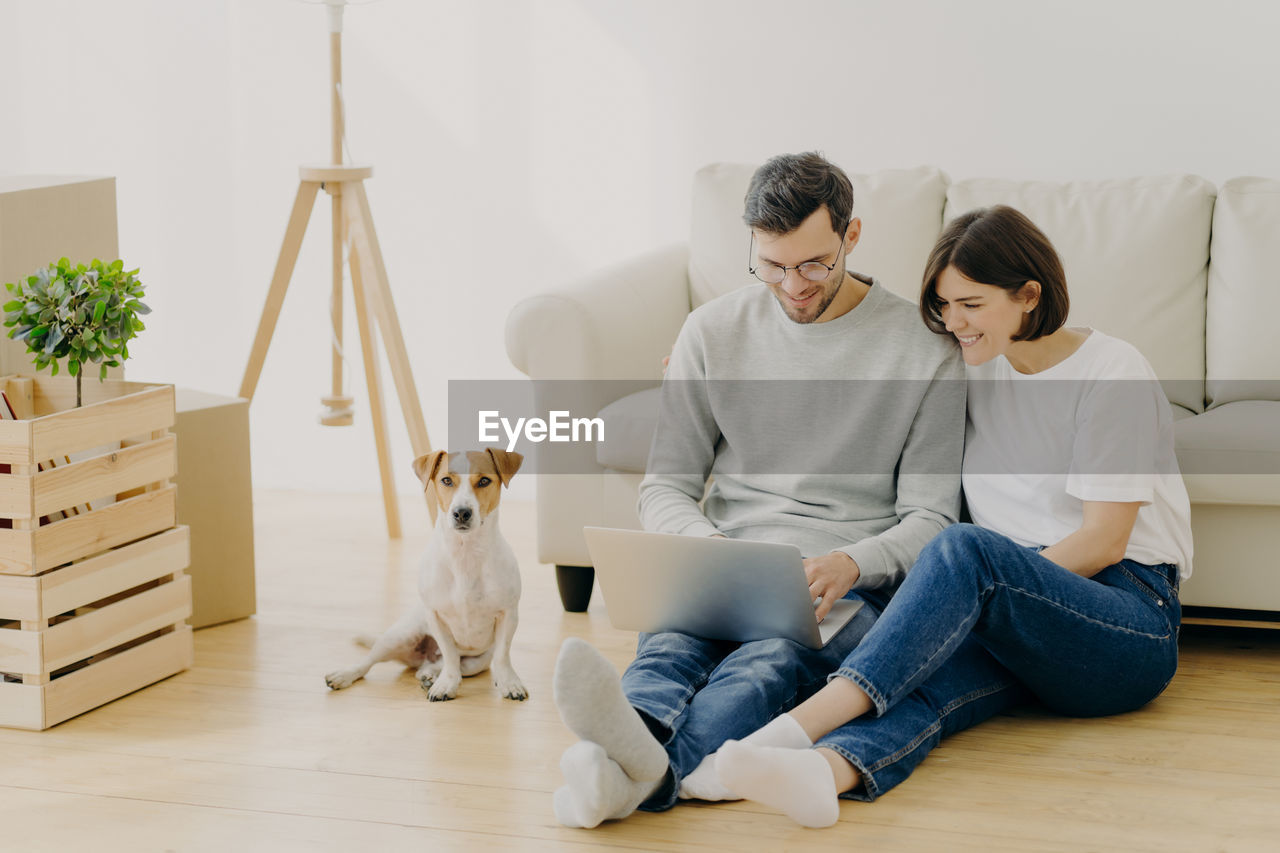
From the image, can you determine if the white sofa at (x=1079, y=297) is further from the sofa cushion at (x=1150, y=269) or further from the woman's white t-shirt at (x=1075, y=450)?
the woman's white t-shirt at (x=1075, y=450)

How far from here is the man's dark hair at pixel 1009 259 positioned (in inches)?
74.9

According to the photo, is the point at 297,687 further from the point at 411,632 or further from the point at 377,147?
the point at 377,147

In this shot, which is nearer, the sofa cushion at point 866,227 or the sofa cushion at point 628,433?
the sofa cushion at point 628,433

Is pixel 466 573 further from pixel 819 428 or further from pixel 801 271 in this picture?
pixel 801 271

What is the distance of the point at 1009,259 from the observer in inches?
74.9

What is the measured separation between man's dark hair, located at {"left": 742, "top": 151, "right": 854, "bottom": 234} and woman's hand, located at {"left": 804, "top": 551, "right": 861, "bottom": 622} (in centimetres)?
49

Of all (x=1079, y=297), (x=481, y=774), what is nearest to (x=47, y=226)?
(x=481, y=774)

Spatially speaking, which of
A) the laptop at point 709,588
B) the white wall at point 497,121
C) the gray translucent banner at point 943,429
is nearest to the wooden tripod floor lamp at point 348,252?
the white wall at point 497,121

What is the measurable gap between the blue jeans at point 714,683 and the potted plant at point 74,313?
41.0 inches

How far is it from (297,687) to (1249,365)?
197cm

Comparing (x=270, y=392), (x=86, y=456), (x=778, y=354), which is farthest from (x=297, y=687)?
(x=270, y=392)

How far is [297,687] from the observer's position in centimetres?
229

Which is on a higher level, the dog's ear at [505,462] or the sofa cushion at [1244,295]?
the sofa cushion at [1244,295]

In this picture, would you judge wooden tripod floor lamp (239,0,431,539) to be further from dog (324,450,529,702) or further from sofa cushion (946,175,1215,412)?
sofa cushion (946,175,1215,412)
